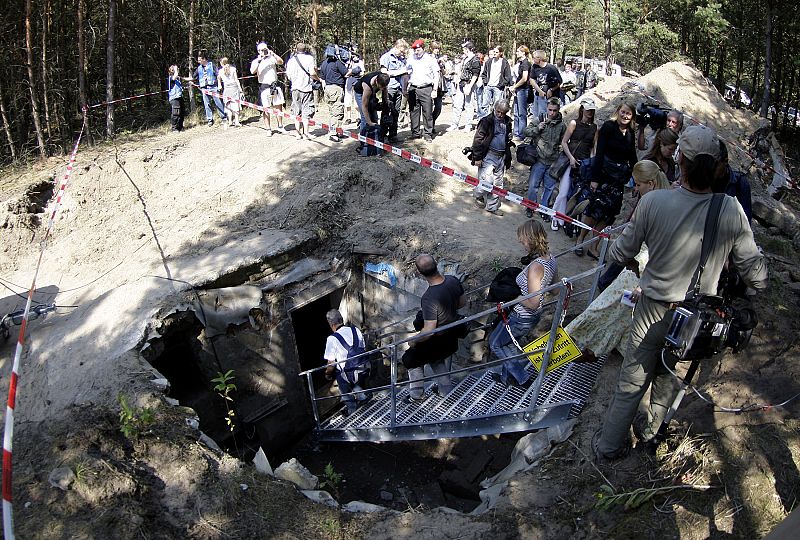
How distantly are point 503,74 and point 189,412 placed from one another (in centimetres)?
890

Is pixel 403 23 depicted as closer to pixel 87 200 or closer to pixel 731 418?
pixel 87 200

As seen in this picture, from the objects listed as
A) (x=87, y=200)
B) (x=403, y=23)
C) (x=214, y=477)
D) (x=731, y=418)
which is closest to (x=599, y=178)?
(x=731, y=418)

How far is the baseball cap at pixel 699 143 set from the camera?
3258 mm

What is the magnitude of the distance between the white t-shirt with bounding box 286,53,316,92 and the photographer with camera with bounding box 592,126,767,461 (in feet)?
29.3

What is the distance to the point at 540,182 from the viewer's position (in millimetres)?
8422

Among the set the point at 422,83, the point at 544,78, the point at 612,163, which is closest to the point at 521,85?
the point at 544,78

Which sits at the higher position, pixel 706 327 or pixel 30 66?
pixel 30 66

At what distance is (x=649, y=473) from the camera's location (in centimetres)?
407

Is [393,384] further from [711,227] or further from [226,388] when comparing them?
[711,227]

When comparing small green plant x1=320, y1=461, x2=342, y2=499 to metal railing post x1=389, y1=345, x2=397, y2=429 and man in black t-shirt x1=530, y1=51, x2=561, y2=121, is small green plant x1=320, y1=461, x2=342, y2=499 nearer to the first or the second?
metal railing post x1=389, y1=345, x2=397, y2=429

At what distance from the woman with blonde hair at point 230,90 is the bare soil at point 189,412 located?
7.07ft

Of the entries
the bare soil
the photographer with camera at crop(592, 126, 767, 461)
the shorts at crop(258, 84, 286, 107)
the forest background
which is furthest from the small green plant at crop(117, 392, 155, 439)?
the forest background

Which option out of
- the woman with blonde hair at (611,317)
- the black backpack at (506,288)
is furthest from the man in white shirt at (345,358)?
the woman with blonde hair at (611,317)

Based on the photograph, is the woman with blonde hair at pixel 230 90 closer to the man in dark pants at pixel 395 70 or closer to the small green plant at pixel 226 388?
the man in dark pants at pixel 395 70
